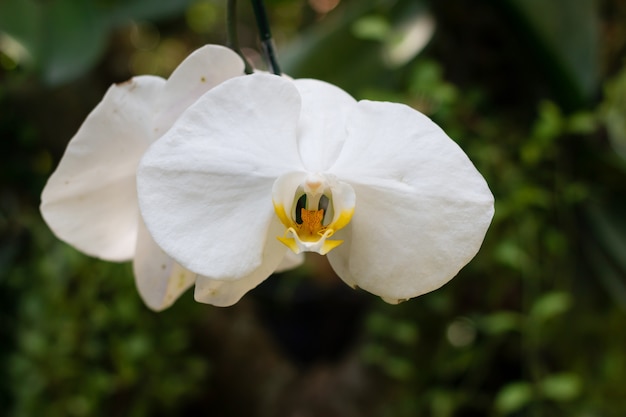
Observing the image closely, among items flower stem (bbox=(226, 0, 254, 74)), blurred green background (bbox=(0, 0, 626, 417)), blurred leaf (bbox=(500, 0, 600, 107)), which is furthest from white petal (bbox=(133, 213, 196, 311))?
blurred leaf (bbox=(500, 0, 600, 107))

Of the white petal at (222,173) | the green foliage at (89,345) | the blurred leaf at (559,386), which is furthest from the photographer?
the green foliage at (89,345)

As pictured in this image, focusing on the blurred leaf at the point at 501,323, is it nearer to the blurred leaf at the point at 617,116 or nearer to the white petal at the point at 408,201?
the blurred leaf at the point at 617,116

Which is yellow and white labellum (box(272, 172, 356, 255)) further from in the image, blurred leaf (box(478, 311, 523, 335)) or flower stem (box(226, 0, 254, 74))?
blurred leaf (box(478, 311, 523, 335))

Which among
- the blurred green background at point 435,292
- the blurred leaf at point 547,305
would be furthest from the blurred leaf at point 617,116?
the blurred leaf at point 547,305

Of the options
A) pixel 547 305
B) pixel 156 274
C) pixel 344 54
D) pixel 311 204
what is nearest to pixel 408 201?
pixel 311 204

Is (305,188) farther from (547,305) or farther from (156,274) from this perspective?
(547,305)
